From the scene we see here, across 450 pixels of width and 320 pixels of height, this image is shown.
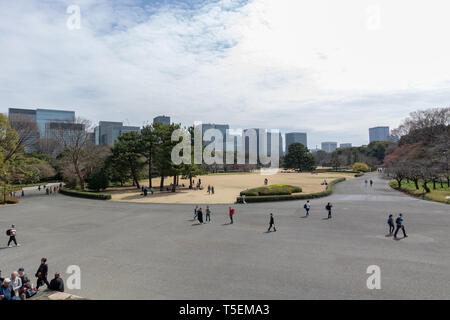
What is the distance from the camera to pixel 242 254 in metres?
12.1

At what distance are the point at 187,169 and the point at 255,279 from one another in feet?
100

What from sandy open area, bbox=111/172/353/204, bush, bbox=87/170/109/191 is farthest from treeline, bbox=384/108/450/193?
bush, bbox=87/170/109/191

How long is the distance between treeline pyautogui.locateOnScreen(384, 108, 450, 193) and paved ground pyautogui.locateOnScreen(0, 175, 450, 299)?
18.6 meters

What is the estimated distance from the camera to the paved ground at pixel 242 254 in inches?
340

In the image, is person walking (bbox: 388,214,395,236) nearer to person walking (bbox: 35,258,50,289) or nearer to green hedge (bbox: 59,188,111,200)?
person walking (bbox: 35,258,50,289)

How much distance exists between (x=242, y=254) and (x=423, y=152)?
5359 cm

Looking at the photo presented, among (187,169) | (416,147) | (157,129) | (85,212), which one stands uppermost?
(157,129)

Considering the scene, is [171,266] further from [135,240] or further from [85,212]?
[85,212]

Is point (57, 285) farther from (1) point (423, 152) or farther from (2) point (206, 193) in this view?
(1) point (423, 152)

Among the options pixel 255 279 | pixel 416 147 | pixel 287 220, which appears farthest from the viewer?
pixel 416 147

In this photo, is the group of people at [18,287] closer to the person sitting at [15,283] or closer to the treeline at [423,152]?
the person sitting at [15,283]

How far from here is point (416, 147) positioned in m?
52.1

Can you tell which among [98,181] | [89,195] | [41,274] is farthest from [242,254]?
[98,181]
